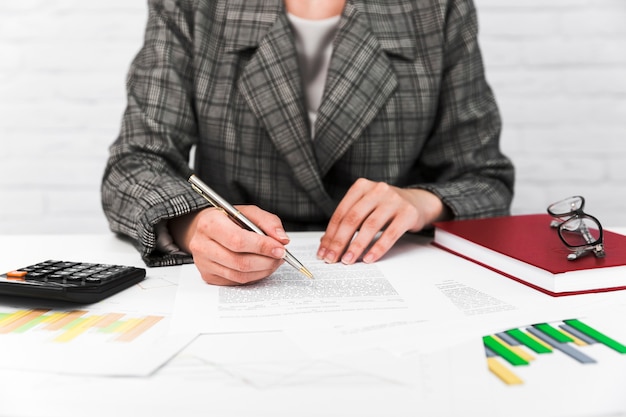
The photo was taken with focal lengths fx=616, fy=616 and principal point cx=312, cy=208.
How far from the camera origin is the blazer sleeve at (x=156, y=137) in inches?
33.9

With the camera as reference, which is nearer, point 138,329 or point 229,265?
point 138,329

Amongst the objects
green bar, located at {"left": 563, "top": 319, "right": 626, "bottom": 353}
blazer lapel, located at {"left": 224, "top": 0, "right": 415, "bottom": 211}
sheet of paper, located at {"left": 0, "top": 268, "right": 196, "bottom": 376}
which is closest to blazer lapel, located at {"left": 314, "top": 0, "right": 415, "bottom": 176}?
blazer lapel, located at {"left": 224, "top": 0, "right": 415, "bottom": 211}

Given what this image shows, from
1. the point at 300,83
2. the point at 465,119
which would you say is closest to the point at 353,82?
the point at 300,83

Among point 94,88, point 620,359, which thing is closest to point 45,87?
point 94,88

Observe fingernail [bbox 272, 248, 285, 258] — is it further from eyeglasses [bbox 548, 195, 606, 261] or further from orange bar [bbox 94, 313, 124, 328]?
eyeglasses [bbox 548, 195, 606, 261]

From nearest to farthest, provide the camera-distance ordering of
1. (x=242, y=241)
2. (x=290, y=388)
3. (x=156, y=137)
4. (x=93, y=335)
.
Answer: (x=290, y=388), (x=93, y=335), (x=242, y=241), (x=156, y=137)

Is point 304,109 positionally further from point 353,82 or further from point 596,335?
point 596,335

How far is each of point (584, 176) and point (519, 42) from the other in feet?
1.35

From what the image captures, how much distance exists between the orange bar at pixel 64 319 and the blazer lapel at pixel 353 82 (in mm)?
585

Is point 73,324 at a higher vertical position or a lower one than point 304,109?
lower

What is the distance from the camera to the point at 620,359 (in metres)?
0.48

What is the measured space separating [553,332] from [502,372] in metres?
0.11

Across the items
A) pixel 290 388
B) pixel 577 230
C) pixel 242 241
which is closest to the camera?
pixel 290 388

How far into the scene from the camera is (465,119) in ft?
3.83
